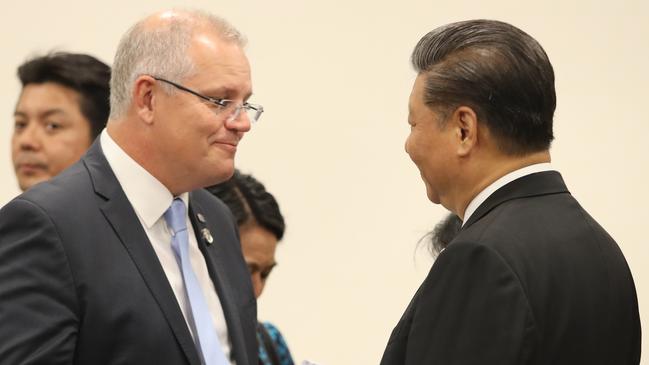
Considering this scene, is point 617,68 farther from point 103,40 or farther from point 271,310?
point 103,40

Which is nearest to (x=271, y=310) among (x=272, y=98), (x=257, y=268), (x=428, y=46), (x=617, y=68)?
(x=272, y=98)

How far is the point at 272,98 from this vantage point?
4469 millimetres

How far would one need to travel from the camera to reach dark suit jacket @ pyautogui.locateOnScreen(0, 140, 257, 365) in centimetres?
207

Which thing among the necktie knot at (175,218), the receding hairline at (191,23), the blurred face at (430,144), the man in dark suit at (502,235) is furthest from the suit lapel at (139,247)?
the blurred face at (430,144)

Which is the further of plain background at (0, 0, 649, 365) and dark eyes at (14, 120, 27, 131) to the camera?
plain background at (0, 0, 649, 365)

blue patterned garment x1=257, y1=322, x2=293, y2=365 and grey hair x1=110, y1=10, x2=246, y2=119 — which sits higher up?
grey hair x1=110, y1=10, x2=246, y2=119

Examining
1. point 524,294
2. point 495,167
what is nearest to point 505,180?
point 495,167

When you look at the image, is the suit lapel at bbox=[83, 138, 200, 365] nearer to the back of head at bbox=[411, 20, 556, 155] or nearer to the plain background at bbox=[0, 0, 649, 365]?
the back of head at bbox=[411, 20, 556, 155]

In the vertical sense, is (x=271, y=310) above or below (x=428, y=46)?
below

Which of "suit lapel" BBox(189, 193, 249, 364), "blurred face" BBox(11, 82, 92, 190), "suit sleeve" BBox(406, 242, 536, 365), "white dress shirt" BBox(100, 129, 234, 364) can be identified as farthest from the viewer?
"blurred face" BBox(11, 82, 92, 190)

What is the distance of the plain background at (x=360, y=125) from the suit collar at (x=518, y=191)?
2324mm

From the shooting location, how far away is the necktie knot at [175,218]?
240 centimetres

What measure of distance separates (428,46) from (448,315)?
1.66ft

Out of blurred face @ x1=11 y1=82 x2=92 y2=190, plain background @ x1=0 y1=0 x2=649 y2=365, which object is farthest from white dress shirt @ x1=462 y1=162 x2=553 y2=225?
plain background @ x1=0 y1=0 x2=649 y2=365
